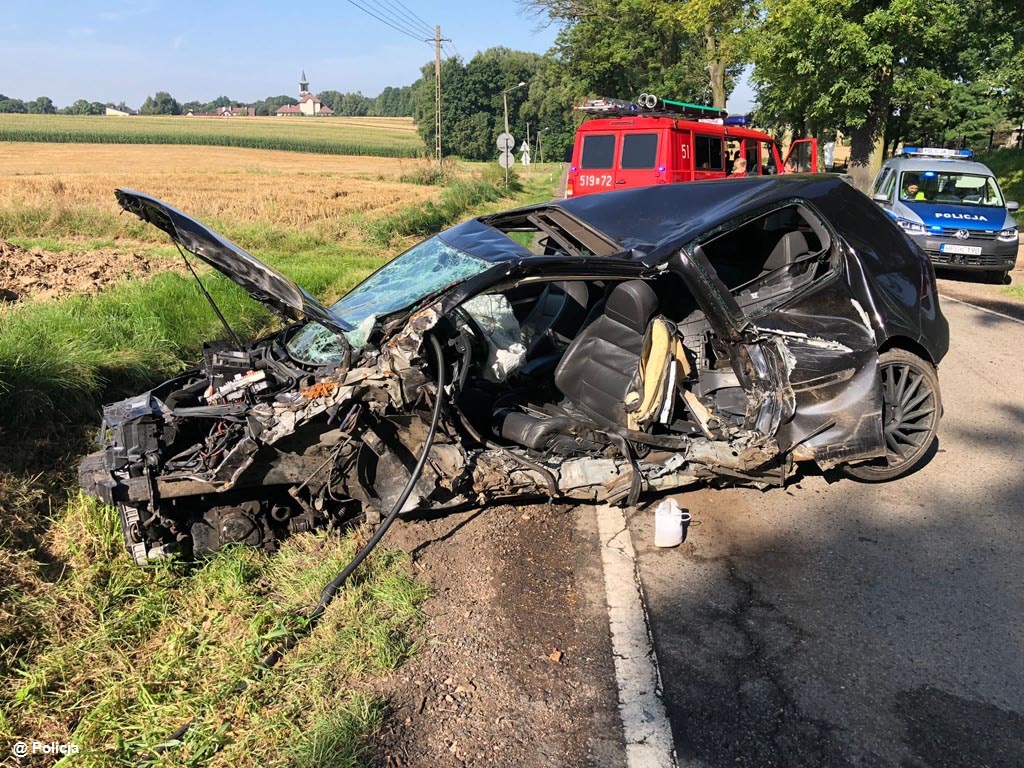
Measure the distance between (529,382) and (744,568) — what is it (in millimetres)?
1862

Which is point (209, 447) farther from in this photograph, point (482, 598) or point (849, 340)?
point (849, 340)

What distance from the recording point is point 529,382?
4.88 m

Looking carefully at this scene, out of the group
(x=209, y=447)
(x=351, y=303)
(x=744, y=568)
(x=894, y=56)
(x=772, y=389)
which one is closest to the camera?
(x=209, y=447)

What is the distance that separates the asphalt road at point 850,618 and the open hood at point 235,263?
217 centimetres

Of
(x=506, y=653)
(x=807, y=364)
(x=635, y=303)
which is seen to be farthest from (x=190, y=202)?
(x=506, y=653)

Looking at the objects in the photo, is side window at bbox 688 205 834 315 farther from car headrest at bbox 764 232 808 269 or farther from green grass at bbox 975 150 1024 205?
green grass at bbox 975 150 1024 205

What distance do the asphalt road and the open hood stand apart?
217 centimetres

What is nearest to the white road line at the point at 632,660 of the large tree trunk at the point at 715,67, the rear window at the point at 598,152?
the rear window at the point at 598,152

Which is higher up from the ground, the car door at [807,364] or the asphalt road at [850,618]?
the car door at [807,364]

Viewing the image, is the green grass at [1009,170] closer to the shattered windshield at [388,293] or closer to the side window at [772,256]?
the side window at [772,256]

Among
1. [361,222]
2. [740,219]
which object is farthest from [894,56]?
[740,219]

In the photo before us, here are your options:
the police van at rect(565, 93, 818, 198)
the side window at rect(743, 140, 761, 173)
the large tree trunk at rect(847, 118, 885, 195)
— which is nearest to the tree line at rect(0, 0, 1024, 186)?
the large tree trunk at rect(847, 118, 885, 195)

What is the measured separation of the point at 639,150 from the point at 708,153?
5.80 ft

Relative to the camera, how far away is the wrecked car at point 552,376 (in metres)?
3.40
